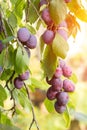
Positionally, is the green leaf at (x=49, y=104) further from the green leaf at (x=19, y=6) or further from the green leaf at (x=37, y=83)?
the green leaf at (x=19, y=6)

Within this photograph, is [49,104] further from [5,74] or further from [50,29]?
[50,29]

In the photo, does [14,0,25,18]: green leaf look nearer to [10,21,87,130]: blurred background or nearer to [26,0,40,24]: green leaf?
[26,0,40,24]: green leaf

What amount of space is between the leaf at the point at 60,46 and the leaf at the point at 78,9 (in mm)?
61

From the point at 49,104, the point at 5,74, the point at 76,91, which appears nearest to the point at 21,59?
the point at 5,74

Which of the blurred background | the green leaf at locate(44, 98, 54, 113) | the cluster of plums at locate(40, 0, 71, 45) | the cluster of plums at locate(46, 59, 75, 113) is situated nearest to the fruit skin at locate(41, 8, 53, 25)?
the cluster of plums at locate(40, 0, 71, 45)

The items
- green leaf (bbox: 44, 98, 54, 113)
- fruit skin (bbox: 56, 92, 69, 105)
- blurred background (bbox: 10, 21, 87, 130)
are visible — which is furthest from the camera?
blurred background (bbox: 10, 21, 87, 130)

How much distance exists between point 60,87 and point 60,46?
12 cm

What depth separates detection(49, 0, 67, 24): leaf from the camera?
2.27ft

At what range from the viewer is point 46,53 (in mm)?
718

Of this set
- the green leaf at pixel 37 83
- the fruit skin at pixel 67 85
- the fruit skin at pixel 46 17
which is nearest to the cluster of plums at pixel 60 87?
the fruit skin at pixel 67 85

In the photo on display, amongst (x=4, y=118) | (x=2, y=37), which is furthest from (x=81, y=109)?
(x=2, y=37)

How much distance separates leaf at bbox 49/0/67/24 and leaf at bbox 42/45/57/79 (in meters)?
0.05

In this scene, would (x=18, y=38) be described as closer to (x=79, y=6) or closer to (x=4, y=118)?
(x=79, y=6)

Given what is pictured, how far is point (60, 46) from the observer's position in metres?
0.69
